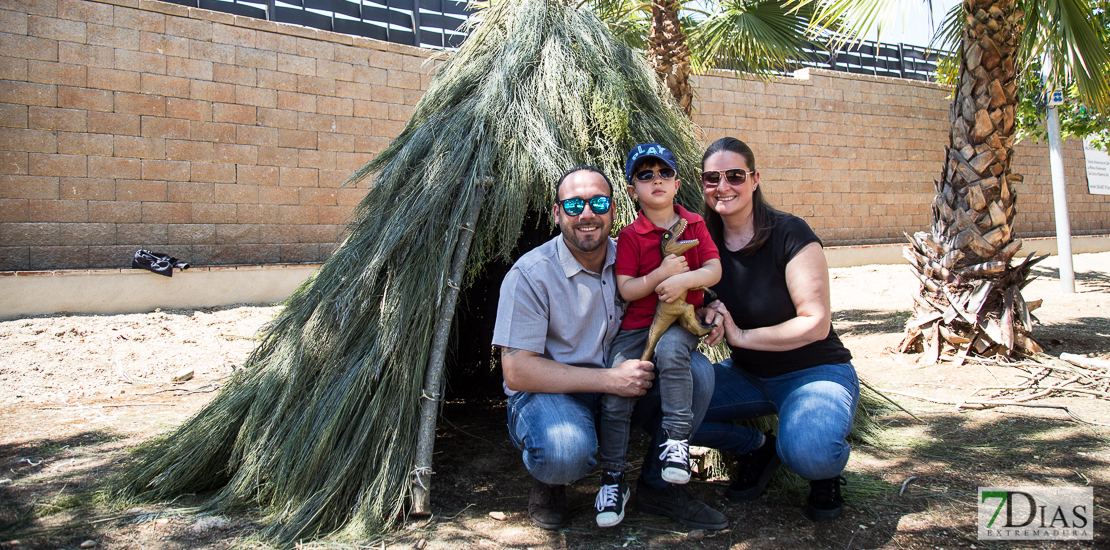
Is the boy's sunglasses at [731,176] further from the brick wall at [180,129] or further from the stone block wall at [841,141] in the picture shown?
the stone block wall at [841,141]

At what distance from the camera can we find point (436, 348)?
9.05ft

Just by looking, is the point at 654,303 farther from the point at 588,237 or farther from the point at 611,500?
the point at 611,500

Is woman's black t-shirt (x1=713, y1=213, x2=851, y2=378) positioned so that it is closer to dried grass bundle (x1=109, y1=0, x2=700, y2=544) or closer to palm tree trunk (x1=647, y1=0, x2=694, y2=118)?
dried grass bundle (x1=109, y1=0, x2=700, y2=544)

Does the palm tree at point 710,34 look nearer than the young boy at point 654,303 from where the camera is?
No

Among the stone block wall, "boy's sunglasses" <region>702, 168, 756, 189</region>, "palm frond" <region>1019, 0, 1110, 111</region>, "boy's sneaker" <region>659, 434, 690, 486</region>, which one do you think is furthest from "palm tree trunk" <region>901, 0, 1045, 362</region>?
the stone block wall

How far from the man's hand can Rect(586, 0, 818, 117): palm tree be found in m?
4.33

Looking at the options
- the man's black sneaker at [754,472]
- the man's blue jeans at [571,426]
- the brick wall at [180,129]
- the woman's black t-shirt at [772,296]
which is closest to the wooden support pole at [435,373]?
the man's blue jeans at [571,426]

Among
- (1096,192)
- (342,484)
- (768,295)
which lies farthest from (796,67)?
(342,484)

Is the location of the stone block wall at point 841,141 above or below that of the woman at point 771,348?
above

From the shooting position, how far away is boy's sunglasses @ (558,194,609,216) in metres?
2.52

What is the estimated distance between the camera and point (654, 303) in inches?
102

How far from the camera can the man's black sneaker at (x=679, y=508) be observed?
246cm

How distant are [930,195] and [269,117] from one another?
37.7 feet

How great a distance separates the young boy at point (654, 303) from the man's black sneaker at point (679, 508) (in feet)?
0.65
